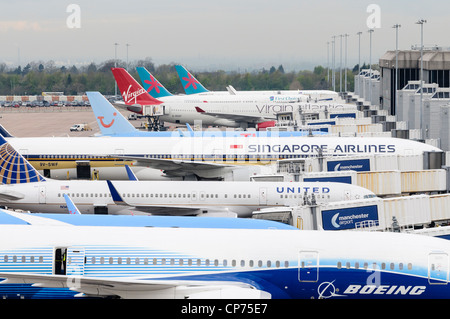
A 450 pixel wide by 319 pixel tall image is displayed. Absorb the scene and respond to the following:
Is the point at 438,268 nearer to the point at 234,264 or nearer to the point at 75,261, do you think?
the point at 234,264

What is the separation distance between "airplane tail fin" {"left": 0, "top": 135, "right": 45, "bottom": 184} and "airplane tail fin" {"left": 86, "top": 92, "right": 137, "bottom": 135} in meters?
23.1

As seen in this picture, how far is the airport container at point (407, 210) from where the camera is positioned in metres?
34.3

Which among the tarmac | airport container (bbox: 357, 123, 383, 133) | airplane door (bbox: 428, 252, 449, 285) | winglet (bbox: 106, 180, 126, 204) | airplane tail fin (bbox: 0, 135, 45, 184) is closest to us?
airplane door (bbox: 428, 252, 449, 285)

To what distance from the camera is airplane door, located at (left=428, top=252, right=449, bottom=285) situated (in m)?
22.8

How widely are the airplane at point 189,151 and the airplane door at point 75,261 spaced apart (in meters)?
29.5

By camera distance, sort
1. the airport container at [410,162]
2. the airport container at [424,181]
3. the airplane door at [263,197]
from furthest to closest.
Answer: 1. the airport container at [410,162]
2. the airport container at [424,181]
3. the airplane door at [263,197]

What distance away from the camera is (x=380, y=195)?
44344 millimetres

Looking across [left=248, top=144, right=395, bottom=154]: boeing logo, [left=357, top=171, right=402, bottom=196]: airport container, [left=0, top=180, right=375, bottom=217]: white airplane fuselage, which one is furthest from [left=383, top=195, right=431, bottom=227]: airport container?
[left=248, top=144, right=395, bottom=154]: boeing logo

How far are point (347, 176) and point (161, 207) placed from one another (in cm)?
1169

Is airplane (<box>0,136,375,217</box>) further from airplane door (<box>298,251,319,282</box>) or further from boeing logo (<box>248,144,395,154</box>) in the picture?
airplane door (<box>298,251,319,282</box>)

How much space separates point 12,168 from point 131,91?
1840 inches

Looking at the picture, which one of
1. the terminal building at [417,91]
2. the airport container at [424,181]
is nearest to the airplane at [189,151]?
the airport container at [424,181]

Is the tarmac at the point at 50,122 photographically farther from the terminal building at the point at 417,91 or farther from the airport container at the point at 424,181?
the airport container at the point at 424,181
